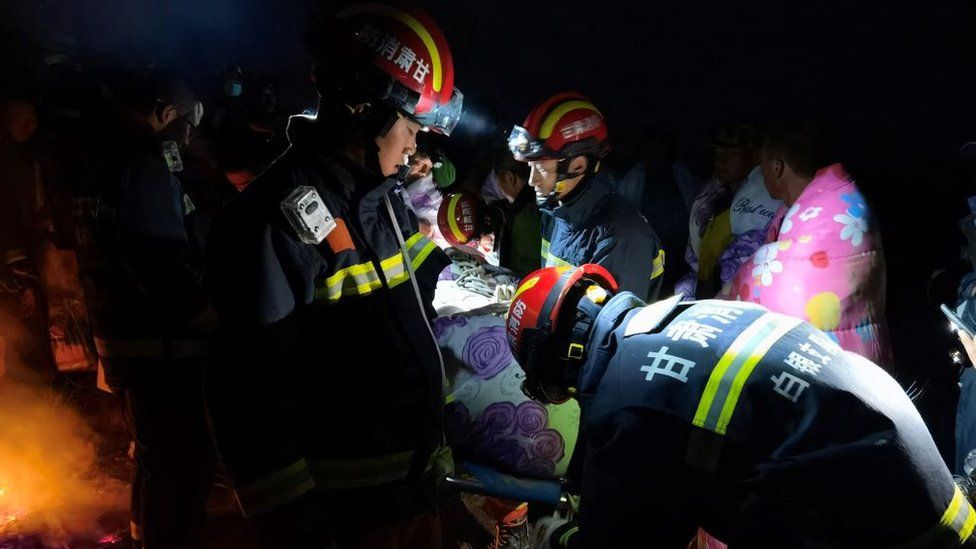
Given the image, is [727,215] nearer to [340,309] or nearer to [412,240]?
[412,240]

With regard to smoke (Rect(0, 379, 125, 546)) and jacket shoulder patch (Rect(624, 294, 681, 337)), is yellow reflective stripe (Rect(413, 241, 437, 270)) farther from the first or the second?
smoke (Rect(0, 379, 125, 546))

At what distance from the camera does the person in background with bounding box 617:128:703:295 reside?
20.7 ft

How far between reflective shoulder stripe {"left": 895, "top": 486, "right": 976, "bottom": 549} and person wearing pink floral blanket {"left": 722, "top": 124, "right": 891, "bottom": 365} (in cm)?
191

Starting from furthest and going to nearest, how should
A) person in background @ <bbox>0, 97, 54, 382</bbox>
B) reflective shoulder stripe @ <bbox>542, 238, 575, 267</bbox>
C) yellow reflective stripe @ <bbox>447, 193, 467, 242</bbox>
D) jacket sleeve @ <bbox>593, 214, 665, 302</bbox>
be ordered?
person in background @ <bbox>0, 97, 54, 382</bbox>
yellow reflective stripe @ <bbox>447, 193, 467, 242</bbox>
reflective shoulder stripe @ <bbox>542, 238, 575, 267</bbox>
jacket sleeve @ <bbox>593, 214, 665, 302</bbox>

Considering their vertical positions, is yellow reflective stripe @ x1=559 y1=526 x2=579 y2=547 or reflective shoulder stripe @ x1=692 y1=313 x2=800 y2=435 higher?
reflective shoulder stripe @ x1=692 y1=313 x2=800 y2=435

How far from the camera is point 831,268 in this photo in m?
3.49

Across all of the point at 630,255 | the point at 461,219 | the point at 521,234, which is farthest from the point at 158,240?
the point at 521,234

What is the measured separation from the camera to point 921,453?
5.37ft

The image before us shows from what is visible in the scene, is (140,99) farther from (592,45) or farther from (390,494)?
(592,45)

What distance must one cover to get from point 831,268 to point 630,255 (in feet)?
3.88

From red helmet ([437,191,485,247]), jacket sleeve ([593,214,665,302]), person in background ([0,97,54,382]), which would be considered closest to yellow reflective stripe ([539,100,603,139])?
jacket sleeve ([593,214,665,302])

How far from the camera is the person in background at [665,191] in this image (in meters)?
6.32

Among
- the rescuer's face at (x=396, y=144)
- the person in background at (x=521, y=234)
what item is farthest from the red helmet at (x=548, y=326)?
the person in background at (x=521, y=234)

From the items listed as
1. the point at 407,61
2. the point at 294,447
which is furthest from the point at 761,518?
the point at 407,61
